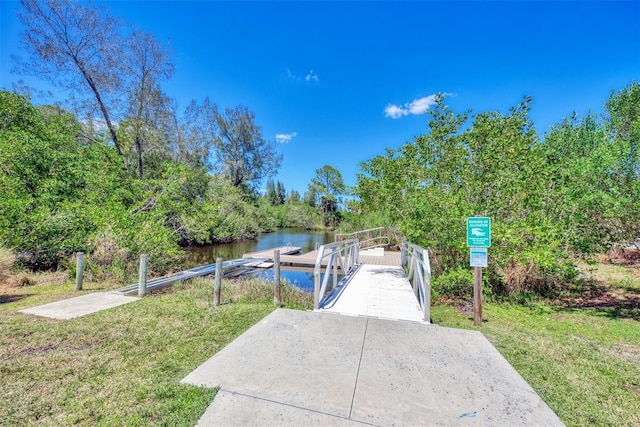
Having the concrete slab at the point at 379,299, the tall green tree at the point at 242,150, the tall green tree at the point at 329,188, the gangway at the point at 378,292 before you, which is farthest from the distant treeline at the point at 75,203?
the tall green tree at the point at 329,188

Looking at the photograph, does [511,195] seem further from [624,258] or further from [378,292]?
[624,258]

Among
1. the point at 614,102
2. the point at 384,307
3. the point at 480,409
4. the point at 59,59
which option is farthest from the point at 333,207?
the point at 480,409

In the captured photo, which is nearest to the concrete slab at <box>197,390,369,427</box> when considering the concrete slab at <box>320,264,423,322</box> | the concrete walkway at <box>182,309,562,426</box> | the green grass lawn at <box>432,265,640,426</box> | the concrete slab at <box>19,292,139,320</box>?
the concrete walkway at <box>182,309,562,426</box>

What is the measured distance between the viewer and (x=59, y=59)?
1030 cm

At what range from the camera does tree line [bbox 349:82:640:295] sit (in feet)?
15.5

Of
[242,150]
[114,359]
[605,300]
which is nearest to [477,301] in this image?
[605,300]

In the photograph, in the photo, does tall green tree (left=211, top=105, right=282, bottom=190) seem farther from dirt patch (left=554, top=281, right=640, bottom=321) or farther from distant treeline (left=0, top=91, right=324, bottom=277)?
dirt patch (left=554, top=281, right=640, bottom=321)

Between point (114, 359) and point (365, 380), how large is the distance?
8.48 feet

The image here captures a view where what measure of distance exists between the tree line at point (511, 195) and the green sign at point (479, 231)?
1.39m

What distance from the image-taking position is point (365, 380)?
95.0 inches

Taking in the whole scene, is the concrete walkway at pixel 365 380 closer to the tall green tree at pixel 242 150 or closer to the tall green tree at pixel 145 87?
the tall green tree at pixel 145 87

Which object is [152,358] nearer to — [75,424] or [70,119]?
[75,424]

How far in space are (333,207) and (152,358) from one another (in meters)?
39.6

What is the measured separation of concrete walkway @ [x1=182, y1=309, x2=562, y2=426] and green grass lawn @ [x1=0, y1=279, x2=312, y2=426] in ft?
0.93
